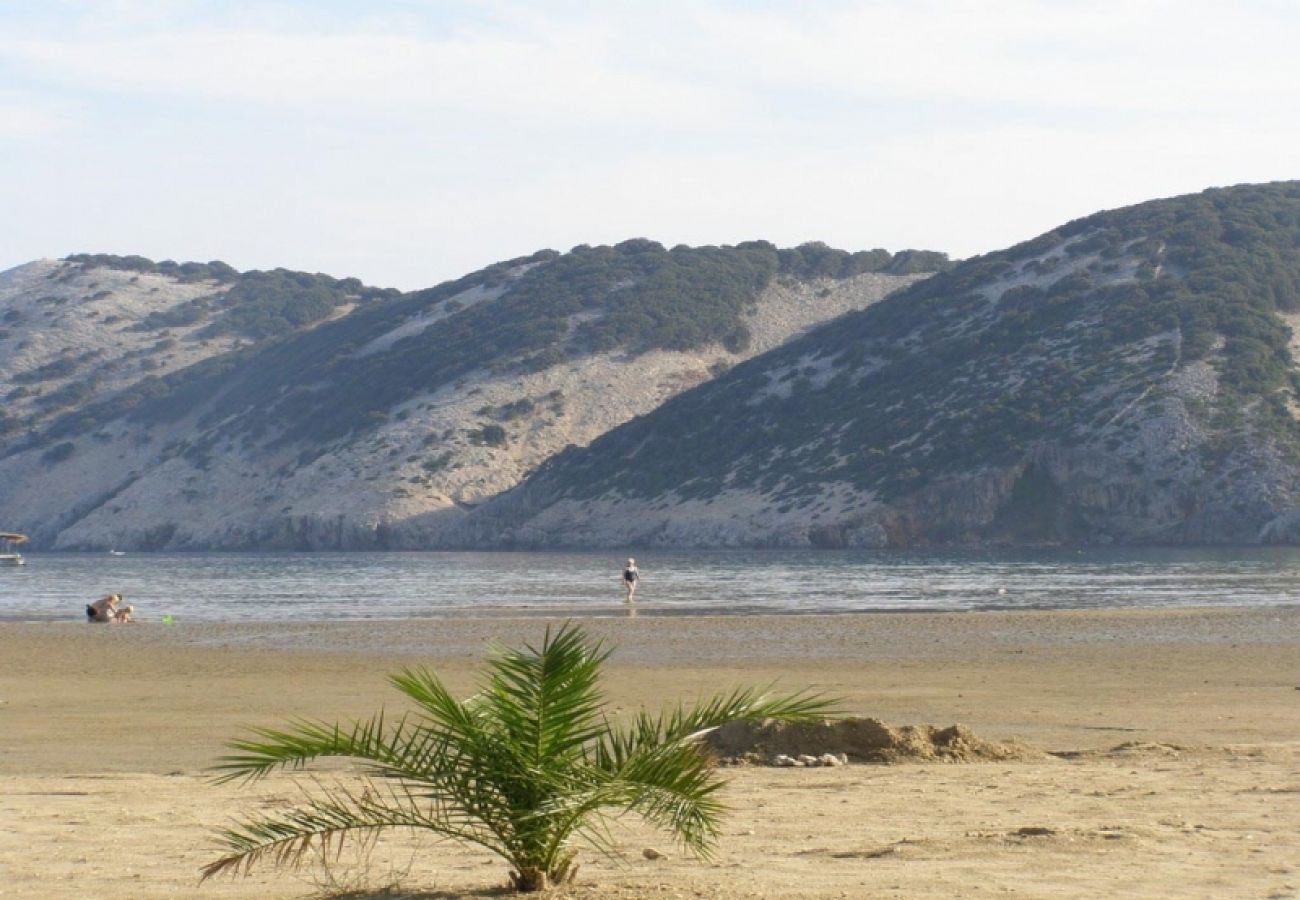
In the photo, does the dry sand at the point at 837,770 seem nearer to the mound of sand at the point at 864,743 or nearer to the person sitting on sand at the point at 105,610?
the mound of sand at the point at 864,743

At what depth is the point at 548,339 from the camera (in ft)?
387

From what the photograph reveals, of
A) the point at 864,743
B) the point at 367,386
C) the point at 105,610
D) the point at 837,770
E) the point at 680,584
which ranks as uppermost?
the point at 367,386

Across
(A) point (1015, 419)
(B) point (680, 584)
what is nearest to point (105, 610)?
(B) point (680, 584)

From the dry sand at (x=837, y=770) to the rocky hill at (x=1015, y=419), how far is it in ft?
164

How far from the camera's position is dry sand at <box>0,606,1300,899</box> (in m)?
8.46

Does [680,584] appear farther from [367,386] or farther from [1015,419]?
[367,386]

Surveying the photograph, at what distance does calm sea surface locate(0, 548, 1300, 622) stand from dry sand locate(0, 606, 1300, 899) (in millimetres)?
7653

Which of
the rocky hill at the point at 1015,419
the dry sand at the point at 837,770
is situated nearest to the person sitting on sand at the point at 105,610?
the dry sand at the point at 837,770

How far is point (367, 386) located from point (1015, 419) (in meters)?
50.9

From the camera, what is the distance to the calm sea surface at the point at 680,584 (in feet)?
123

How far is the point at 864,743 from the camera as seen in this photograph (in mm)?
13508

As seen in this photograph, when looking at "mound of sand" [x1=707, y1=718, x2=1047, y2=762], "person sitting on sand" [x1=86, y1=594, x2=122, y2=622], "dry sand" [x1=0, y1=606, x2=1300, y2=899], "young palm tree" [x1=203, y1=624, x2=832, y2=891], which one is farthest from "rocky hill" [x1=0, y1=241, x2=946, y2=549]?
"young palm tree" [x1=203, y1=624, x2=832, y2=891]

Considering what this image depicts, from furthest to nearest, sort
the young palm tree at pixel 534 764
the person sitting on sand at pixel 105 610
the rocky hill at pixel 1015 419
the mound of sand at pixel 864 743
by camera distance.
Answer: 1. the rocky hill at pixel 1015 419
2. the person sitting on sand at pixel 105 610
3. the mound of sand at pixel 864 743
4. the young palm tree at pixel 534 764

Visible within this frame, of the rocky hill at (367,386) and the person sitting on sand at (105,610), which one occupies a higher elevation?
the rocky hill at (367,386)
